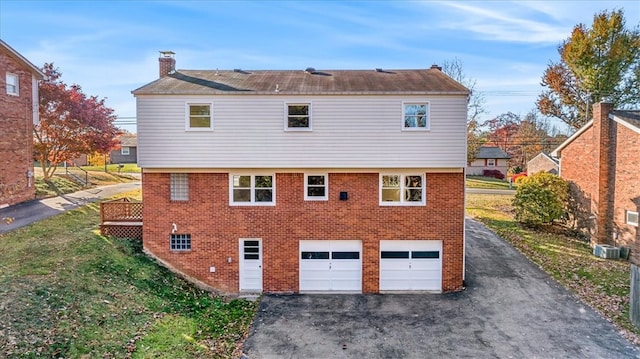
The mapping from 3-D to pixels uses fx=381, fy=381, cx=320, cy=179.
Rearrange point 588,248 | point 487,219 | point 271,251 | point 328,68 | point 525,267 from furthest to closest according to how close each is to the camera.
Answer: point 487,219 → point 588,248 → point 328,68 → point 525,267 → point 271,251

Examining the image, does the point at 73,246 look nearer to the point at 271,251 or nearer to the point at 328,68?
the point at 271,251

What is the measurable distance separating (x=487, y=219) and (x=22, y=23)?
28.0 metres

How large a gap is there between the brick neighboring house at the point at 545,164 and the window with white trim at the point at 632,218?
56.9 ft

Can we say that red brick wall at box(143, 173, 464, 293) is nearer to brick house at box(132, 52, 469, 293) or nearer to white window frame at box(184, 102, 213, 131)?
brick house at box(132, 52, 469, 293)

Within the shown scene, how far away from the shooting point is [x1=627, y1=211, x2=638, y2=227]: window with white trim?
17.2m

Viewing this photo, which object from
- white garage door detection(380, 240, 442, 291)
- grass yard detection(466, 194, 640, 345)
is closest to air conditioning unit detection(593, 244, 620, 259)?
grass yard detection(466, 194, 640, 345)

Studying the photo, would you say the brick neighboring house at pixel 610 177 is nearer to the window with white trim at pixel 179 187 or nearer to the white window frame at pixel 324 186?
the white window frame at pixel 324 186

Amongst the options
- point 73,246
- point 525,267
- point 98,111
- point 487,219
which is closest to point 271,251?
point 73,246

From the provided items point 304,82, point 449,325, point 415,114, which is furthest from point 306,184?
point 449,325

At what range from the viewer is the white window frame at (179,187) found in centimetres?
1459

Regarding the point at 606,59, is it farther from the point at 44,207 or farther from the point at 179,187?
the point at 44,207

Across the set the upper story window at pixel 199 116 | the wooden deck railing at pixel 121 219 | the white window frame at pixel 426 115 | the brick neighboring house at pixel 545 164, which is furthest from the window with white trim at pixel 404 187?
the brick neighboring house at pixel 545 164

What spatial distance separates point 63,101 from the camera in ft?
83.1

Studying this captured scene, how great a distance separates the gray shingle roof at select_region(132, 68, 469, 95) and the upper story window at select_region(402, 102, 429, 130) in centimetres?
49
